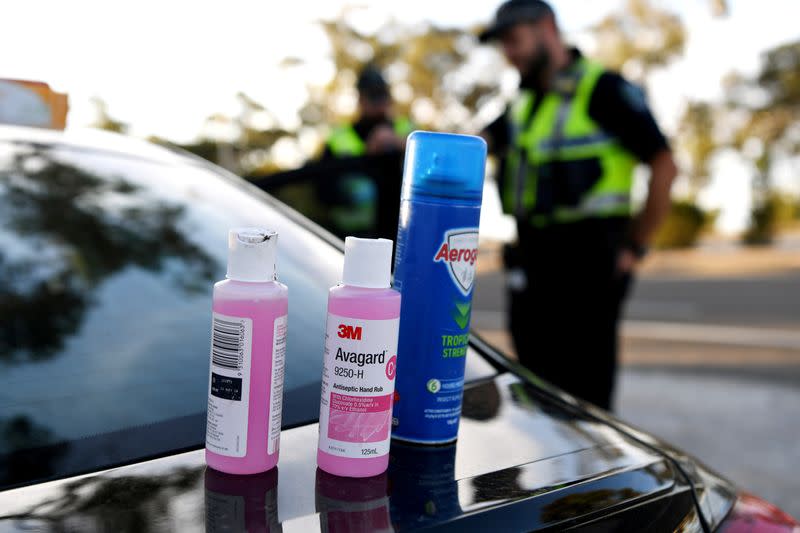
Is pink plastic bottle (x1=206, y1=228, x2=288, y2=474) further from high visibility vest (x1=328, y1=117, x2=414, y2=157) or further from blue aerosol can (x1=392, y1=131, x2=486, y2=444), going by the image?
high visibility vest (x1=328, y1=117, x2=414, y2=157)

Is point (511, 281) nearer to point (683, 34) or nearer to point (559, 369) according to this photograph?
point (559, 369)

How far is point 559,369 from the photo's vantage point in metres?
3.25

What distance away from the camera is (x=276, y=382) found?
1.04 metres

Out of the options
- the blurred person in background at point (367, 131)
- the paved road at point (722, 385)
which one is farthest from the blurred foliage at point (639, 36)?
the blurred person in background at point (367, 131)

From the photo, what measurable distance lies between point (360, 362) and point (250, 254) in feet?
0.69

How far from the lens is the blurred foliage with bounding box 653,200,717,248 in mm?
27812

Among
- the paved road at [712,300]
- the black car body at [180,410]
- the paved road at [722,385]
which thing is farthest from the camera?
the paved road at [712,300]

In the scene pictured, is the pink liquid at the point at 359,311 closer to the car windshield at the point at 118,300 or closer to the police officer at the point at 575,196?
the car windshield at the point at 118,300

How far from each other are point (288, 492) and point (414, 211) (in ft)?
1.56

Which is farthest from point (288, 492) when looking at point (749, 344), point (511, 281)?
point (749, 344)

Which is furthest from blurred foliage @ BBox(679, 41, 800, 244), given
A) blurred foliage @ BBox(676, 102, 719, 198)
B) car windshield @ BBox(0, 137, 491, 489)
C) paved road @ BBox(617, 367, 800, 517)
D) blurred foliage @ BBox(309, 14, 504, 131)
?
car windshield @ BBox(0, 137, 491, 489)

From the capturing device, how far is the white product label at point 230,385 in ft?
3.29

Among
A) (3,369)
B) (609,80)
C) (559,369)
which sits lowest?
(559,369)

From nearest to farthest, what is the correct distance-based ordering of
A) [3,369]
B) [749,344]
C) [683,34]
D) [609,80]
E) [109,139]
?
[3,369], [109,139], [609,80], [749,344], [683,34]
